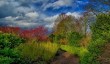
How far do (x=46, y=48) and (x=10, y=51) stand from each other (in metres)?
8.85

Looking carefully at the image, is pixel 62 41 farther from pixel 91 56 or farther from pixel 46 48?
pixel 91 56

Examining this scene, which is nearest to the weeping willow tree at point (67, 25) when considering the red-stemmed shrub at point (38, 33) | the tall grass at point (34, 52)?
the red-stemmed shrub at point (38, 33)

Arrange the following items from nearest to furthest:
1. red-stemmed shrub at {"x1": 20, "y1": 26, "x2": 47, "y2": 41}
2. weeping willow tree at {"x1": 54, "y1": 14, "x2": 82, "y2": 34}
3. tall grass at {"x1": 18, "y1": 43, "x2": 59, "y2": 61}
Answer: tall grass at {"x1": 18, "y1": 43, "x2": 59, "y2": 61}
red-stemmed shrub at {"x1": 20, "y1": 26, "x2": 47, "y2": 41}
weeping willow tree at {"x1": 54, "y1": 14, "x2": 82, "y2": 34}

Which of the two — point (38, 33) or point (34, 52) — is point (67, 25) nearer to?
point (38, 33)

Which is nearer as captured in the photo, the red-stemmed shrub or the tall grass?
the tall grass

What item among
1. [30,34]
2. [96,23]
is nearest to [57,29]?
[30,34]

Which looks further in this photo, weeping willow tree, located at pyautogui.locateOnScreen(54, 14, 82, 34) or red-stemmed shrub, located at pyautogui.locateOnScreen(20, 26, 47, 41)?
weeping willow tree, located at pyautogui.locateOnScreen(54, 14, 82, 34)

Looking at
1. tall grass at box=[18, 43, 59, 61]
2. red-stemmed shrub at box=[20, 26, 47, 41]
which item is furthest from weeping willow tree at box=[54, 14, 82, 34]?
tall grass at box=[18, 43, 59, 61]

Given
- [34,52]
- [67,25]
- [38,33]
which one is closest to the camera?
[34,52]

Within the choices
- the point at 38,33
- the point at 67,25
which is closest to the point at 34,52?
the point at 38,33

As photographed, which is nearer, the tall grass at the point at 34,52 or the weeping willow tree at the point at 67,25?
the tall grass at the point at 34,52

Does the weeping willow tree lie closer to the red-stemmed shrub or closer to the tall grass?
the red-stemmed shrub

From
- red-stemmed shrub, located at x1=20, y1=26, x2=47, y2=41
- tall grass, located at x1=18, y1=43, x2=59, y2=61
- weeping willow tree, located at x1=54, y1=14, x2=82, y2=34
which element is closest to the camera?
tall grass, located at x1=18, y1=43, x2=59, y2=61

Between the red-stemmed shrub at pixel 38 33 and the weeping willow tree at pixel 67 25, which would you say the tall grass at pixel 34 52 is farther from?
the weeping willow tree at pixel 67 25
